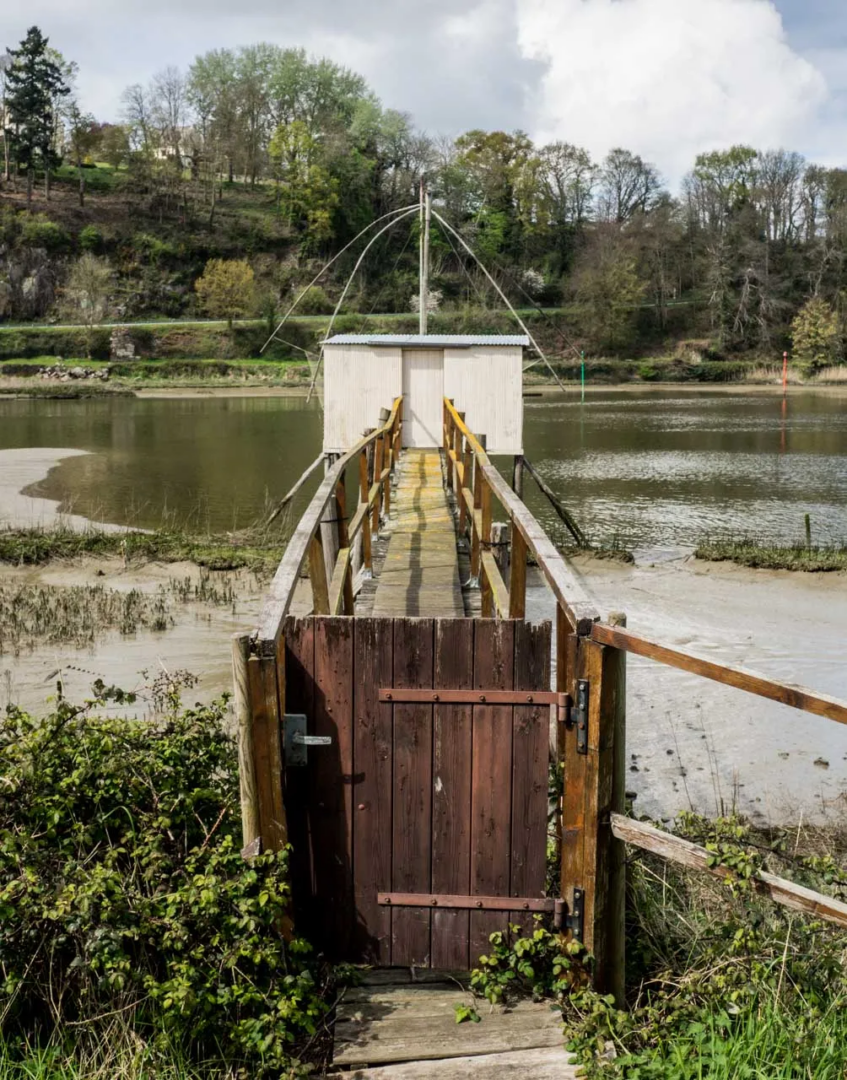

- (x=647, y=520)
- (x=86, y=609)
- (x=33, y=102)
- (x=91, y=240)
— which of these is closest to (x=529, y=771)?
(x=86, y=609)

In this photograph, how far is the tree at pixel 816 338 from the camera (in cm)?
7306

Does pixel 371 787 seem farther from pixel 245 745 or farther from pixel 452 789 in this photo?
pixel 245 745

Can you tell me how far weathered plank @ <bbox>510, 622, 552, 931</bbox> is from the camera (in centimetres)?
389

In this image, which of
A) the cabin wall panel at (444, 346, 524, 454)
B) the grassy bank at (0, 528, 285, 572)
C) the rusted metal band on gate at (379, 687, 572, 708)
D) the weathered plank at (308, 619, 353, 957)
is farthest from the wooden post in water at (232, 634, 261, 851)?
the cabin wall panel at (444, 346, 524, 454)

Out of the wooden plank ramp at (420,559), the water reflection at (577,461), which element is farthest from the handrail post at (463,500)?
the water reflection at (577,461)

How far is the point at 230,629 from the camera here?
12.4 meters

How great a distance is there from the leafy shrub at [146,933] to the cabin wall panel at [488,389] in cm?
1488

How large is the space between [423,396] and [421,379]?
0.33 metres

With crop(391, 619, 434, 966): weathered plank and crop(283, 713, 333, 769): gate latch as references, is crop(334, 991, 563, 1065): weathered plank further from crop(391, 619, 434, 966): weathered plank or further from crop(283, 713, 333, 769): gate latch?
crop(283, 713, 333, 769): gate latch

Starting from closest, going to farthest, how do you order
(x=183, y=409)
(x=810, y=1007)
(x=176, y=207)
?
(x=810, y=1007), (x=183, y=409), (x=176, y=207)

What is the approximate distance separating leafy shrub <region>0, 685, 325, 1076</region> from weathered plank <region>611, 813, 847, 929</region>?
4.21 ft

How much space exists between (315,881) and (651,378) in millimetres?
73751

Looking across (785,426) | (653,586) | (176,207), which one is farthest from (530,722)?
(176,207)

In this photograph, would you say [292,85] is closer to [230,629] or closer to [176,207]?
[176,207]
